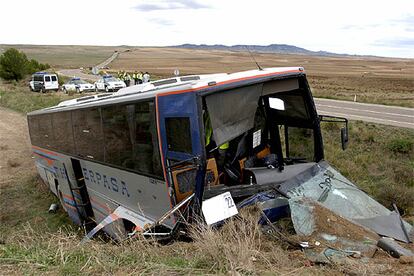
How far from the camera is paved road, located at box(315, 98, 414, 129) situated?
17.9m

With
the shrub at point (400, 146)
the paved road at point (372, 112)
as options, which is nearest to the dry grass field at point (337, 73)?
the paved road at point (372, 112)

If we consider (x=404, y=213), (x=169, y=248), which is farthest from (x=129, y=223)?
(x=404, y=213)

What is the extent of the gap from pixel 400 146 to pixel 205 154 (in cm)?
1089

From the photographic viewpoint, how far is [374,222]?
5.36 m

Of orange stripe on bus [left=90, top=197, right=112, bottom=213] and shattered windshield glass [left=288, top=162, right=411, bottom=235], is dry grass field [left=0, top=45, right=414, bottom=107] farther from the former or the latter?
orange stripe on bus [left=90, top=197, right=112, bottom=213]

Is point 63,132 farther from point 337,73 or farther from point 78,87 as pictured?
point 337,73

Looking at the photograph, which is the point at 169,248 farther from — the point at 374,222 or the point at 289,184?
the point at 374,222

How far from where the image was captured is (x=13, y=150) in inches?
697

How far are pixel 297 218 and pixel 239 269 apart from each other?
1534mm

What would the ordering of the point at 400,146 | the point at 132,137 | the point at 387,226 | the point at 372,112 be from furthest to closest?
1. the point at 372,112
2. the point at 400,146
3. the point at 132,137
4. the point at 387,226

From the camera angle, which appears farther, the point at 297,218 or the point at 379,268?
the point at 297,218

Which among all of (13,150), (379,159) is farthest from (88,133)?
(13,150)

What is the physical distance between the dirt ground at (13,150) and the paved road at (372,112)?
1388 cm

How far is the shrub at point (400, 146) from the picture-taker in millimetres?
13445
